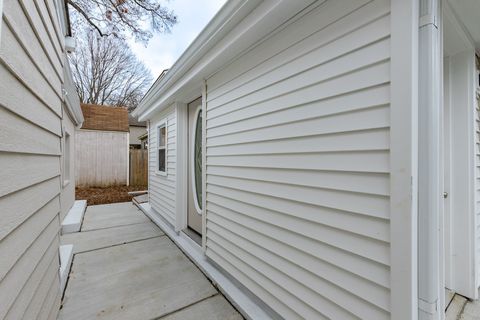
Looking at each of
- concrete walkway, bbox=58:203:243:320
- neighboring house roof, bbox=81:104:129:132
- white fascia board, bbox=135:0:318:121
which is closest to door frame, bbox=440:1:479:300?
white fascia board, bbox=135:0:318:121

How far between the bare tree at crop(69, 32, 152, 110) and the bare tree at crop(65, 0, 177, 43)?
20.9ft

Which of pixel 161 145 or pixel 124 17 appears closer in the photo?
pixel 161 145

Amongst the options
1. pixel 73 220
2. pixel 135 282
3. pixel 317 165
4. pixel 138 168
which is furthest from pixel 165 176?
pixel 138 168

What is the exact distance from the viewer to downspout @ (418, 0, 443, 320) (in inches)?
44.2

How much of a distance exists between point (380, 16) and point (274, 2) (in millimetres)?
764

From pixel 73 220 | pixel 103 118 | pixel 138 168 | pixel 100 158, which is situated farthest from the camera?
pixel 138 168

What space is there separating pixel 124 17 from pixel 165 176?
513 cm

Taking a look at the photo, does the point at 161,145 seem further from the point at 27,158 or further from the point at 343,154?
the point at 343,154

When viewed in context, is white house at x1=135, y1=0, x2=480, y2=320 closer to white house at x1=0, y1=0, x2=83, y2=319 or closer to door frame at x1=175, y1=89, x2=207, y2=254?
door frame at x1=175, y1=89, x2=207, y2=254

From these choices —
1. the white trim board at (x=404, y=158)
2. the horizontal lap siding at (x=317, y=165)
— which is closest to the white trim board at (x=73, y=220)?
the horizontal lap siding at (x=317, y=165)

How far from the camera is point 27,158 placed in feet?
4.03

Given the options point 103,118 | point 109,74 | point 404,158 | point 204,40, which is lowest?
point 404,158

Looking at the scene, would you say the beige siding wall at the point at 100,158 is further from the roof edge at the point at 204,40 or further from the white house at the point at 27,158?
the white house at the point at 27,158

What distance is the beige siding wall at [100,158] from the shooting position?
9555 mm
